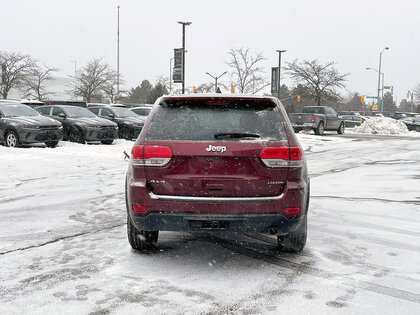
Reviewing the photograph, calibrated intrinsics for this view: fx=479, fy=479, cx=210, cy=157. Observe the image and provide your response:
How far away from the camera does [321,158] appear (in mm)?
15656

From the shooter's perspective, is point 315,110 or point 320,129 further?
point 315,110

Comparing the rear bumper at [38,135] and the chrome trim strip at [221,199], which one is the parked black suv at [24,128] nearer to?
the rear bumper at [38,135]

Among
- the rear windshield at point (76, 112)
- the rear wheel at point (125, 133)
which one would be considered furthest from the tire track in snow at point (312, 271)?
the rear wheel at point (125, 133)

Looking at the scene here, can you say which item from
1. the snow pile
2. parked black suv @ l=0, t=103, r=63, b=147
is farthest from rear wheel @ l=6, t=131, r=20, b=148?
the snow pile

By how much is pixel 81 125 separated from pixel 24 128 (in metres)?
2.69

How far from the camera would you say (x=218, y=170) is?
430 cm

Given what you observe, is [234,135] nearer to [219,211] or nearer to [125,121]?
[219,211]

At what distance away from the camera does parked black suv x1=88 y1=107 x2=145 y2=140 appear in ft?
70.4

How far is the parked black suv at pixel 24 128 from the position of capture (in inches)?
Answer: 651

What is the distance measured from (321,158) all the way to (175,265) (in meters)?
11.8

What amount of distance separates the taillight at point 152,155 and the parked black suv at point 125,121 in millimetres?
17006

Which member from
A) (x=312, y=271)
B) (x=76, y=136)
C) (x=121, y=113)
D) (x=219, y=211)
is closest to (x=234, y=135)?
(x=219, y=211)

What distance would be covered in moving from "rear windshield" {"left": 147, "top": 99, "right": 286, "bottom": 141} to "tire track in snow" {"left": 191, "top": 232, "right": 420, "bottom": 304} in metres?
1.28

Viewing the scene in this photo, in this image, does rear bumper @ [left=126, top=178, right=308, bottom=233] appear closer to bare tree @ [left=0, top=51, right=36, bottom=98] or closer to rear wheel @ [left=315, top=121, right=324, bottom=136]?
rear wheel @ [left=315, top=121, right=324, bottom=136]
